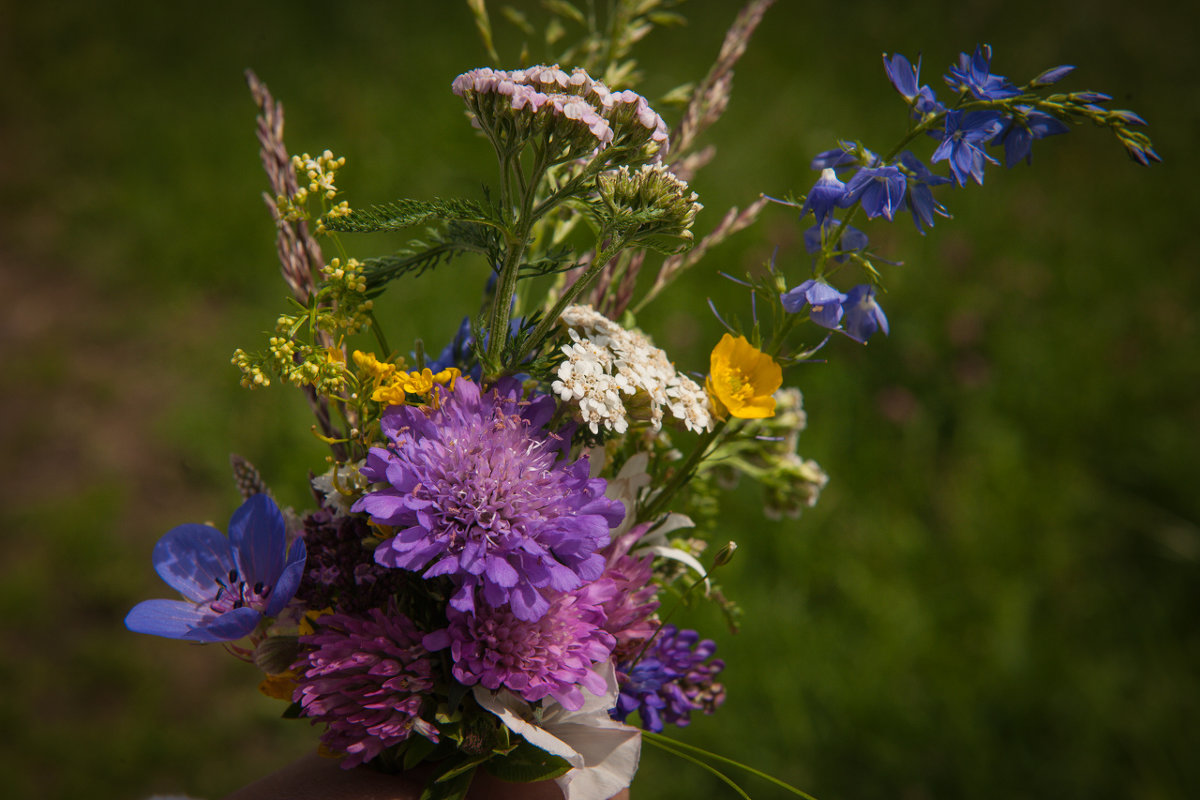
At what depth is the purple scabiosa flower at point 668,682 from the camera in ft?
2.76

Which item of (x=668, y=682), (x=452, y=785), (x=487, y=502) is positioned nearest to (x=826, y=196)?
(x=487, y=502)

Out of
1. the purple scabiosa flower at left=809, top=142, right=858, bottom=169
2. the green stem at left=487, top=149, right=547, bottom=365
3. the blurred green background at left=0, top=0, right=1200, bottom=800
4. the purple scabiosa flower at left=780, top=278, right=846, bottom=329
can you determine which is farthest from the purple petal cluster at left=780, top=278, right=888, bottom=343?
the blurred green background at left=0, top=0, right=1200, bottom=800

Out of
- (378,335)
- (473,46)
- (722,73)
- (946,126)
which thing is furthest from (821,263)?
(473,46)

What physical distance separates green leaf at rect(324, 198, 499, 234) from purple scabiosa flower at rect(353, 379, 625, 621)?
140 mm

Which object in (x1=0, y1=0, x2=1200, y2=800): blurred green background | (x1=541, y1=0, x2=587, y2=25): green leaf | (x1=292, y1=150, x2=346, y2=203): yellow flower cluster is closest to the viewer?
(x1=292, y1=150, x2=346, y2=203): yellow flower cluster

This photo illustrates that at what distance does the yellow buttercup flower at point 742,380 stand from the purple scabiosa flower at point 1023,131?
0.87 feet

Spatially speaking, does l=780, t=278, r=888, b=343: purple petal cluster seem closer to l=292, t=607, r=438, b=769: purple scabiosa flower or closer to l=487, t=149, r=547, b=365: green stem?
l=487, t=149, r=547, b=365: green stem

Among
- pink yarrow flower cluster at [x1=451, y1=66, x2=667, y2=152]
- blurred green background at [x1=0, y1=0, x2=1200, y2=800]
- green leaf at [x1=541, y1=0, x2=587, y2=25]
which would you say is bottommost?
blurred green background at [x1=0, y1=0, x2=1200, y2=800]

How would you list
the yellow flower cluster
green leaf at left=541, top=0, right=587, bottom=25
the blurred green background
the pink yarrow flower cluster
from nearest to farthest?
the pink yarrow flower cluster, the yellow flower cluster, green leaf at left=541, top=0, right=587, bottom=25, the blurred green background

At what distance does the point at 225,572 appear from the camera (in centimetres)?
81

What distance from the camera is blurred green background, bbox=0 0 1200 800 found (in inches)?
80.1

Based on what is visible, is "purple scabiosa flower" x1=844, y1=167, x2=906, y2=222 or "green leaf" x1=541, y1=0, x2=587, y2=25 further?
"green leaf" x1=541, y1=0, x2=587, y2=25

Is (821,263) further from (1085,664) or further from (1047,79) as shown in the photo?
(1085,664)

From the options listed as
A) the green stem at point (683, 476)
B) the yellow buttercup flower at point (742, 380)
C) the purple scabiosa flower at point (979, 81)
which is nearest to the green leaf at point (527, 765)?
the green stem at point (683, 476)
